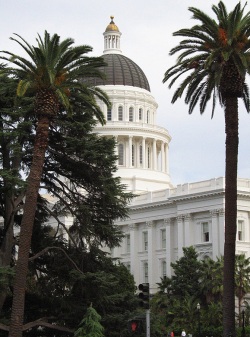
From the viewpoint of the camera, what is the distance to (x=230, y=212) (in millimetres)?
38781

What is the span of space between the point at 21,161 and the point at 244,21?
15997mm

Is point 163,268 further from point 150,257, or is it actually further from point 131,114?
point 131,114

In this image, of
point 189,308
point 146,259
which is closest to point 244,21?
point 189,308

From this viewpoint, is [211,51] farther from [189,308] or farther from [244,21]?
[189,308]

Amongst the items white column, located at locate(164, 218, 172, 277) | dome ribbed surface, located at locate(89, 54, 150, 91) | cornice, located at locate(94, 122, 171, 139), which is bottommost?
white column, located at locate(164, 218, 172, 277)

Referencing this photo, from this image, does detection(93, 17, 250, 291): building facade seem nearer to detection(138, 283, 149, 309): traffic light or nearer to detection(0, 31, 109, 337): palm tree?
detection(0, 31, 109, 337): palm tree

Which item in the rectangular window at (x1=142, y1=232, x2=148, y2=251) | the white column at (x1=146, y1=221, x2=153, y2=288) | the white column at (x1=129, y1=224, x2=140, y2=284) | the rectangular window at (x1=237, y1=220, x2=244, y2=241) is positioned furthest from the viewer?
the rectangular window at (x1=142, y1=232, x2=148, y2=251)

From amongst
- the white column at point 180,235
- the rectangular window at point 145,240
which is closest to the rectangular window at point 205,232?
the white column at point 180,235

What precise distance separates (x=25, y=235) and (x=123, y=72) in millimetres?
99536

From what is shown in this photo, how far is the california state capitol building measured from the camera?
Result: 10096 cm

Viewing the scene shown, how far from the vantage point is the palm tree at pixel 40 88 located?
128 feet

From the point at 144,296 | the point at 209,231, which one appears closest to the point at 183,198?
the point at 209,231

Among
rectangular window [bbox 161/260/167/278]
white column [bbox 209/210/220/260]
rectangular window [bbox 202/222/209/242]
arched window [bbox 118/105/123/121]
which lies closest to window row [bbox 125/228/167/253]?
rectangular window [bbox 161/260/167/278]

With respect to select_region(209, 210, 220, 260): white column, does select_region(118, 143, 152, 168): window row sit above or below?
above
